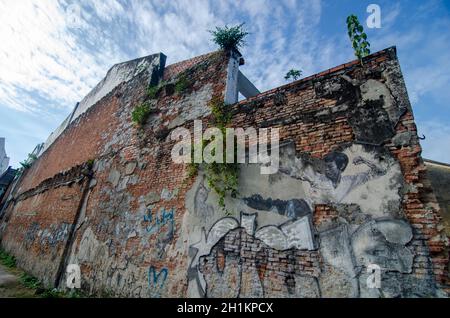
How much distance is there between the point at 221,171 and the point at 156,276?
2.01m

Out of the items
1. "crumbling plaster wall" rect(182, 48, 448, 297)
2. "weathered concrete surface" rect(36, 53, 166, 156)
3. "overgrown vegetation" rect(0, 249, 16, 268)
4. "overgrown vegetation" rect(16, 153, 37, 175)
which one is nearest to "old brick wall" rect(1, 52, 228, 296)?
"weathered concrete surface" rect(36, 53, 166, 156)

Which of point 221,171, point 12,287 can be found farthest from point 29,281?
point 221,171

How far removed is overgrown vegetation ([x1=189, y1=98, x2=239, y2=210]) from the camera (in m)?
3.63

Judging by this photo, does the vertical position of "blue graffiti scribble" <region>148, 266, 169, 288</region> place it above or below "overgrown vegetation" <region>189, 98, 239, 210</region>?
below

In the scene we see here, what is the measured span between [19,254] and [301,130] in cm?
1150

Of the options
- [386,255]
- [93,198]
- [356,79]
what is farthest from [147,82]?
[386,255]

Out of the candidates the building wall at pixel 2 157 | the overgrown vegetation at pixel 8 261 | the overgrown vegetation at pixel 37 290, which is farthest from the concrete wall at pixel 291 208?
the building wall at pixel 2 157

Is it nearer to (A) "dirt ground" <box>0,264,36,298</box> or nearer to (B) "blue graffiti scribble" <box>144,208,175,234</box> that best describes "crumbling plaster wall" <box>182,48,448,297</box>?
(B) "blue graffiti scribble" <box>144,208,175,234</box>

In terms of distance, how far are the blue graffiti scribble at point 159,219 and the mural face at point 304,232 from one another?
0.62 metres

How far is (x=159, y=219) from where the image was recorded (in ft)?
14.1

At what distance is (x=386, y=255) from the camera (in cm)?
233

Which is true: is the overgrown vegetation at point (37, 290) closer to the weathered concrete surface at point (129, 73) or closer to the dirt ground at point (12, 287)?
the dirt ground at point (12, 287)

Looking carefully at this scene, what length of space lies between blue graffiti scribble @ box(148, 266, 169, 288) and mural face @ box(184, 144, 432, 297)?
521 millimetres

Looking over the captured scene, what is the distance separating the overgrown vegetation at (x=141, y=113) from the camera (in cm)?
Result: 578
